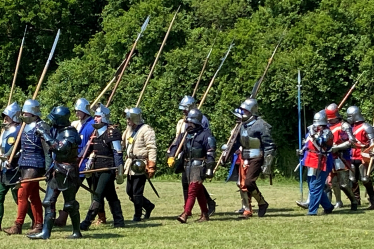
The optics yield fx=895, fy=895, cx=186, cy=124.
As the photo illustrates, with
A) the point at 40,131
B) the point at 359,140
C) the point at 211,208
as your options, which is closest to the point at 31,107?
the point at 40,131

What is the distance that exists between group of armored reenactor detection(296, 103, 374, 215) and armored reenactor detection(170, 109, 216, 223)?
5.91ft

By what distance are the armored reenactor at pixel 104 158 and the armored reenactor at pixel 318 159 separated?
123 inches

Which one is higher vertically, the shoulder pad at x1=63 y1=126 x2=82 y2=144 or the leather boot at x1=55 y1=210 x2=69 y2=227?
the shoulder pad at x1=63 y1=126 x2=82 y2=144

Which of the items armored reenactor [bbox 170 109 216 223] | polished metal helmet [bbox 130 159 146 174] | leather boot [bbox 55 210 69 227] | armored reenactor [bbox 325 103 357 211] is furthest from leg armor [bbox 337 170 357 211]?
leather boot [bbox 55 210 69 227]

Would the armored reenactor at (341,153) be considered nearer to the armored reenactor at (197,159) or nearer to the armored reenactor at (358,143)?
the armored reenactor at (358,143)

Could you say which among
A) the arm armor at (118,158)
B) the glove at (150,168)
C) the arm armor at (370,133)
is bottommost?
the glove at (150,168)

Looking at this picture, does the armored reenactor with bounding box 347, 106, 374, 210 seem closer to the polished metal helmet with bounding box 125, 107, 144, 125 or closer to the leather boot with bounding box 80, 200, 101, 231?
the polished metal helmet with bounding box 125, 107, 144, 125

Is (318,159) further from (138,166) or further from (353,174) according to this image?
(138,166)

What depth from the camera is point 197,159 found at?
523 inches

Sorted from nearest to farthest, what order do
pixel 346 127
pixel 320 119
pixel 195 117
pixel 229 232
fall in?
1. pixel 229 232
2. pixel 195 117
3. pixel 320 119
4. pixel 346 127

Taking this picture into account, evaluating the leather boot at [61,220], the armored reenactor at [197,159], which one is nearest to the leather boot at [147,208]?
the armored reenactor at [197,159]

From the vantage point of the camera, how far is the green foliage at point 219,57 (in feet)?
82.9

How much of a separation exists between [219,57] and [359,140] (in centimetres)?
1257

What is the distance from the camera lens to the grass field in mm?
10758
